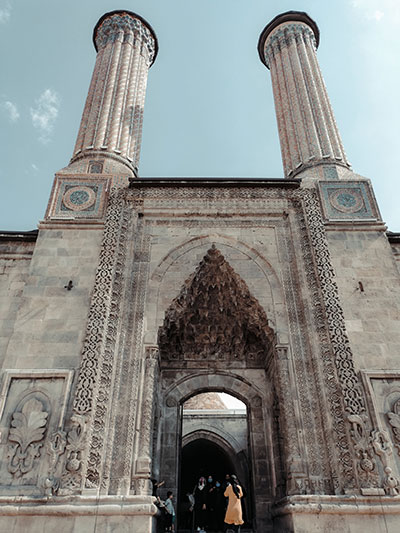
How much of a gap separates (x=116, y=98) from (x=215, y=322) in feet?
21.7

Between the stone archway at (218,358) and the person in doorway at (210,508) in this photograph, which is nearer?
the stone archway at (218,358)

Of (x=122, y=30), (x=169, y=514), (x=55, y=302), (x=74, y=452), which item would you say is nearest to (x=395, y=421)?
(x=169, y=514)

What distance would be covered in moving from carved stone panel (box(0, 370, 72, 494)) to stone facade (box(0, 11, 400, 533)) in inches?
0.7

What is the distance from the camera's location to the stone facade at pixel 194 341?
5.11 m

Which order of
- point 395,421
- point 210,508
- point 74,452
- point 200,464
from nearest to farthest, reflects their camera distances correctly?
point 74,452, point 395,421, point 210,508, point 200,464

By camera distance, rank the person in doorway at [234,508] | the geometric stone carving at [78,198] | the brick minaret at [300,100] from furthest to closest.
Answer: the brick minaret at [300,100] < the geometric stone carving at [78,198] < the person in doorway at [234,508]

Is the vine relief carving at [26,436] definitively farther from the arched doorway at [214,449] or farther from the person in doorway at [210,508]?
the person in doorway at [210,508]

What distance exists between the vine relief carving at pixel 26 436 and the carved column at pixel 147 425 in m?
1.31

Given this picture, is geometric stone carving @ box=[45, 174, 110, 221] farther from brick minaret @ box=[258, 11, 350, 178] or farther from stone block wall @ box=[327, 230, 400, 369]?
brick minaret @ box=[258, 11, 350, 178]

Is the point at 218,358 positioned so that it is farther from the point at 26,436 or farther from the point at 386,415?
the point at 26,436

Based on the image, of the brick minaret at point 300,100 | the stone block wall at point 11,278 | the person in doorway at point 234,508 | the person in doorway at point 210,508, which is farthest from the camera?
the person in doorway at point 210,508

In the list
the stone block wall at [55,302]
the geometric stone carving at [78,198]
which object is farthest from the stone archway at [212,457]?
the geometric stone carving at [78,198]

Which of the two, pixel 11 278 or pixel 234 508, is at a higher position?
pixel 11 278

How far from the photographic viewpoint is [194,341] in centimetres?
781
